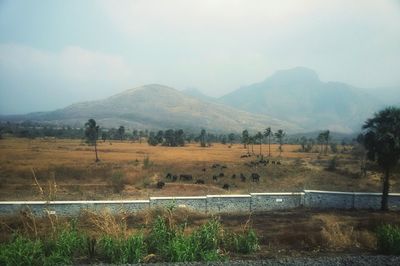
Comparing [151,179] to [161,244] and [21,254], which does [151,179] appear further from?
[21,254]

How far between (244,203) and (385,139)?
12400 millimetres

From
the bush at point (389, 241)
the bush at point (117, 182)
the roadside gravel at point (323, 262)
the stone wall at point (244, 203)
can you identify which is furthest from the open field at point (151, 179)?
the roadside gravel at point (323, 262)

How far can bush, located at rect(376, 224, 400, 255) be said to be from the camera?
14.2 metres

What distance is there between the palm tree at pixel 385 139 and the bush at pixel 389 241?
754 inches

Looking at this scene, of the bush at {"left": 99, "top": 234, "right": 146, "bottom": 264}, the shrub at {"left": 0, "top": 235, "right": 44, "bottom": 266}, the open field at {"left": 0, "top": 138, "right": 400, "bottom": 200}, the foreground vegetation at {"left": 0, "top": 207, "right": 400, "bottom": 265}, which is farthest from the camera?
the open field at {"left": 0, "top": 138, "right": 400, "bottom": 200}

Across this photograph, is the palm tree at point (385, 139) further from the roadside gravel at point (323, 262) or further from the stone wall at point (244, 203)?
the roadside gravel at point (323, 262)

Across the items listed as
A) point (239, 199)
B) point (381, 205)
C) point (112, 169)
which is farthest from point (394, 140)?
point (112, 169)

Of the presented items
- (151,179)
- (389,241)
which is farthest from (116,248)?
(151,179)

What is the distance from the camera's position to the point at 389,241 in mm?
14422

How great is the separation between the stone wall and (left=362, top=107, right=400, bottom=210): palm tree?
1973 millimetres

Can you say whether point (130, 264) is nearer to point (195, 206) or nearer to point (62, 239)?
point (62, 239)

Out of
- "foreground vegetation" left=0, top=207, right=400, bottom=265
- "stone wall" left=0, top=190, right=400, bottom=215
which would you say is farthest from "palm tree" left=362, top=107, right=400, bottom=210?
"foreground vegetation" left=0, top=207, right=400, bottom=265

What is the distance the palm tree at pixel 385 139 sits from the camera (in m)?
32.4

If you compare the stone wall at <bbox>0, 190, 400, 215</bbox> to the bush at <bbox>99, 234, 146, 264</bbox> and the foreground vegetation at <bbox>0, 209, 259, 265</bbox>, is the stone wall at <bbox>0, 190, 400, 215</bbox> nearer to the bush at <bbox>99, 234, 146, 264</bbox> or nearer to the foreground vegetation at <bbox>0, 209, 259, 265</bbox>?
the foreground vegetation at <bbox>0, 209, 259, 265</bbox>
